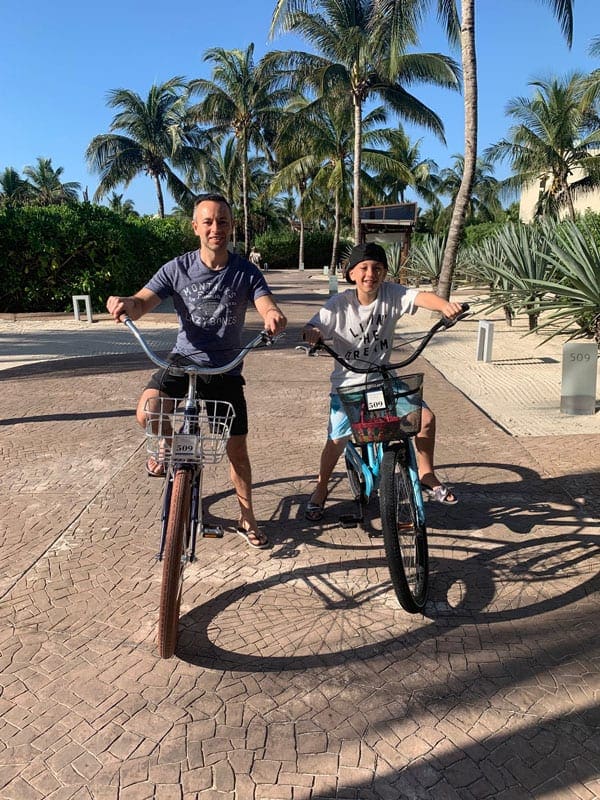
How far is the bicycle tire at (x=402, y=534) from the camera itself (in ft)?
9.27

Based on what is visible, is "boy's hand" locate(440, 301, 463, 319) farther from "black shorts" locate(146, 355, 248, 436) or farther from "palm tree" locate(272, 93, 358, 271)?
"palm tree" locate(272, 93, 358, 271)

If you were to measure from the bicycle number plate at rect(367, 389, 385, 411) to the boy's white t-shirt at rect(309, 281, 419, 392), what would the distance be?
558 millimetres

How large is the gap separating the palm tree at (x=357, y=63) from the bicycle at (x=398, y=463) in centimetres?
1899

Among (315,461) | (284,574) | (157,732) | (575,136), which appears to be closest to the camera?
(157,732)

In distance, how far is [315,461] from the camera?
540 centimetres

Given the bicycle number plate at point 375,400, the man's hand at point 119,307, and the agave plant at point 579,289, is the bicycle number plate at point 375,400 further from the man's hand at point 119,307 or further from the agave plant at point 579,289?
the agave plant at point 579,289

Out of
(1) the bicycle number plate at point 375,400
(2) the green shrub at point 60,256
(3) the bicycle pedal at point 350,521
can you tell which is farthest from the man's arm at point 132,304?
(2) the green shrub at point 60,256

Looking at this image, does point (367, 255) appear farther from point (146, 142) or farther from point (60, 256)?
point (146, 142)

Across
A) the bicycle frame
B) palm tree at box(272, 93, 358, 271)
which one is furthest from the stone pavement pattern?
palm tree at box(272, 93, 358, 271)

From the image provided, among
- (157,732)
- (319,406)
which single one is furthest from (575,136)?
(157,732)

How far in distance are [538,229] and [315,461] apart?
9537 millimetres

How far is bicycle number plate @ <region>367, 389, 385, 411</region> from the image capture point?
2.96 metres

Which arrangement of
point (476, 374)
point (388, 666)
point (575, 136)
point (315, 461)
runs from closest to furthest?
1. point (388, 666)
2. point (315, 461)
3. point (476, 374)
4. point (575, 136)

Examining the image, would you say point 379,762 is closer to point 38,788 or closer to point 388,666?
point 388,666
